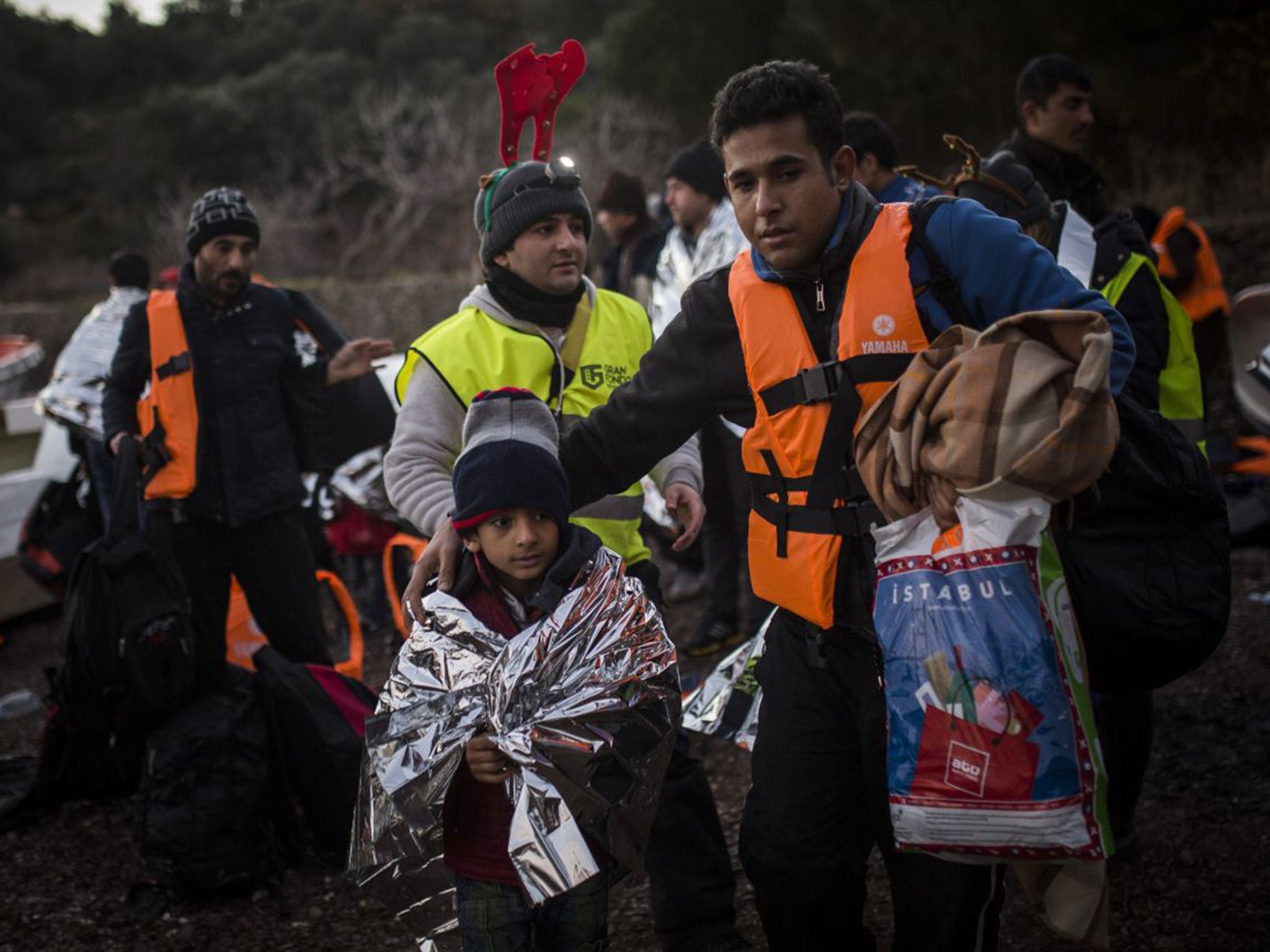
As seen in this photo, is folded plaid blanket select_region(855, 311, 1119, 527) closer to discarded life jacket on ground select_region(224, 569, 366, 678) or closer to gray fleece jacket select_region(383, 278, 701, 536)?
gray fleece jacket select_region(383, 278, 701, 536)

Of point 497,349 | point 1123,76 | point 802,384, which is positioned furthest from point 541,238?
point 1123,76

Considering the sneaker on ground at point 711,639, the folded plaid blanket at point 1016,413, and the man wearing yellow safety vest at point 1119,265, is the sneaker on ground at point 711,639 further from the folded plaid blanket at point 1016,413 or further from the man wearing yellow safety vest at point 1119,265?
the folded plaid blanket at point 1016,413

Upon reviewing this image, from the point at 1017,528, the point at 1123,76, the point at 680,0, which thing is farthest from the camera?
the point at 680,0

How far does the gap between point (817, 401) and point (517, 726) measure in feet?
2.91

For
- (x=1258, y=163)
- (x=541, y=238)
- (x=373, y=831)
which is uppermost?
(x=1258, y=163)

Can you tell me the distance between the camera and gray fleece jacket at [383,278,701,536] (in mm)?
3082

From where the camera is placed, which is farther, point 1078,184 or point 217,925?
point 1078,184

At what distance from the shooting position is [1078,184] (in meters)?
4.47

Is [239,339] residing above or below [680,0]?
below

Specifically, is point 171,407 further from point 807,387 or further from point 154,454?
point 807,387

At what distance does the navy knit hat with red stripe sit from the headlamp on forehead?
2.78 ft

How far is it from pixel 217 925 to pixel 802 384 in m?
2.72

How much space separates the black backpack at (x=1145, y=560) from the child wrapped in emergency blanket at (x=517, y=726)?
905 mm

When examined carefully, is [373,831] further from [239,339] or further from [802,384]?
[239,339]
